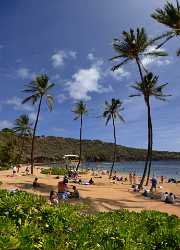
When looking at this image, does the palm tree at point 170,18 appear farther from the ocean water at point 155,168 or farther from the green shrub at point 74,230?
the ocean water at point 155,168

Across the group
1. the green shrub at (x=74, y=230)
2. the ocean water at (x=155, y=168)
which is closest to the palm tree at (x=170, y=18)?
the green shrub at (x=74, y=230)

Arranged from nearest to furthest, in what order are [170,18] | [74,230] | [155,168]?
[74,230] → [170,18] → [155,168]

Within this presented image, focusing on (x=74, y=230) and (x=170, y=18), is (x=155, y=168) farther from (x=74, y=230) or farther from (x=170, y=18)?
(x=74, y=230)

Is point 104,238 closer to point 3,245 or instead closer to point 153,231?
point 153,231

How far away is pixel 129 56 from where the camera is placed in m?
35.4

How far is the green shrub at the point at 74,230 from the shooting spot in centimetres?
748

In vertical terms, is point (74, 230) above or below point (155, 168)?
below

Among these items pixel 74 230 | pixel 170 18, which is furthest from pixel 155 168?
pixel 74 230

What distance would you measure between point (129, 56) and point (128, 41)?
4.56ft

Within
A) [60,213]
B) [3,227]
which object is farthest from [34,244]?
[60,213]

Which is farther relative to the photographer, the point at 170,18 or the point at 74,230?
the point at 170,18

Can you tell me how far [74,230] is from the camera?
888 cm

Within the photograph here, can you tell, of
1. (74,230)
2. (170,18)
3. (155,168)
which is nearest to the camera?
(74,230)

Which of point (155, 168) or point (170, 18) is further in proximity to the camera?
point (155, 168)
